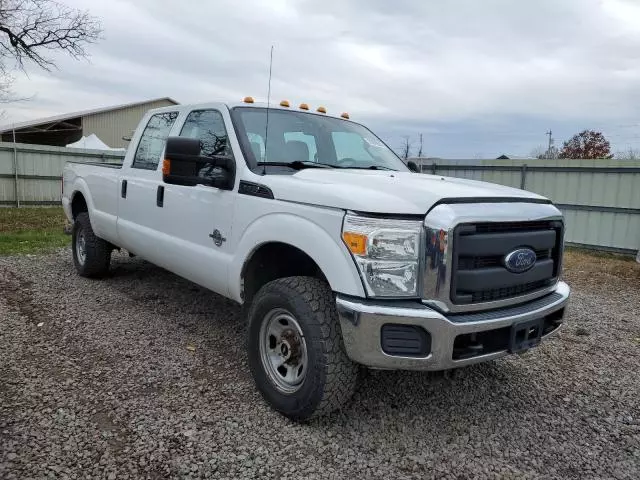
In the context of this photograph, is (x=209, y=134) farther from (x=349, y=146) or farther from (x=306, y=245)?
(x=306, y=245)

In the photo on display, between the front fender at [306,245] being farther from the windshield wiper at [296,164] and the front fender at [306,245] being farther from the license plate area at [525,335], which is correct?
the license plate area at [525,335]

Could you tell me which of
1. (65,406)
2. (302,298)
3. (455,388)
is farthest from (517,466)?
(65,406)

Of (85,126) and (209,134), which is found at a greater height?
(85,126)

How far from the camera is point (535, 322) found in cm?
299

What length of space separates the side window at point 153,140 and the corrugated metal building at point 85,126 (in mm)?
27693

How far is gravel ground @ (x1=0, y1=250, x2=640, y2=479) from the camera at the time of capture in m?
2.68

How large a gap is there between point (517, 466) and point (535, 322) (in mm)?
803

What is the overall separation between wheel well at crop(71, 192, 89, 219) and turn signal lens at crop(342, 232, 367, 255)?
4877 millimetres

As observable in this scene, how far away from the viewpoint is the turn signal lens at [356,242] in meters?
2.64

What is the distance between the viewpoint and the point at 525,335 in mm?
2951

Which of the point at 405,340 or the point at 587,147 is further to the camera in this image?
the point at 587,147

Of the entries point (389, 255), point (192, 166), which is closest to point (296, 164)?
point (192, 166)

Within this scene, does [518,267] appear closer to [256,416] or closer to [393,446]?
[393,446]

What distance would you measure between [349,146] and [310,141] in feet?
1.32
